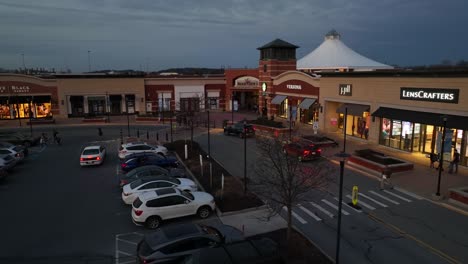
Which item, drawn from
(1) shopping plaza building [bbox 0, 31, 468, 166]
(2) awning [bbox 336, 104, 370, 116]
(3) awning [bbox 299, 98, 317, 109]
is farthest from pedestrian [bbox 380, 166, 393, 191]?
(3) awning [bbox 299, 98, 317, 109]

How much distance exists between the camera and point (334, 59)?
61281 mm

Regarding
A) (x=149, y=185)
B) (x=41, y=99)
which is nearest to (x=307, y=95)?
(x=149, y=185)

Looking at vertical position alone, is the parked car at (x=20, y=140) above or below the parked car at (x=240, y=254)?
below

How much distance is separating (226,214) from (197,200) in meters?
1.60

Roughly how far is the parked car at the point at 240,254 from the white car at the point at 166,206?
5.19m

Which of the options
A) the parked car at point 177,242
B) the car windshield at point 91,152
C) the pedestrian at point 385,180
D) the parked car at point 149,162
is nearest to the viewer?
the parked car at point 177,242

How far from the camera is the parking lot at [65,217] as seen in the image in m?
14.1

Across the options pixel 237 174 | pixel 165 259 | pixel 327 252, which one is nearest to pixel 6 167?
pixel 237 174

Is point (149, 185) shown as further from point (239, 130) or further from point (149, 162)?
point (239, 130)

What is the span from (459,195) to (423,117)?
10568 millimetres

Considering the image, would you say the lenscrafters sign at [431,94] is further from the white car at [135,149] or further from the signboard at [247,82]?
the signboard at [247,82]

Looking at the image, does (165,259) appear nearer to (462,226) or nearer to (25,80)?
(462,226)

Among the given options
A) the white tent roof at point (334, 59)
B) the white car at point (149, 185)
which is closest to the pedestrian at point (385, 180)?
the white car at point (149, 185)

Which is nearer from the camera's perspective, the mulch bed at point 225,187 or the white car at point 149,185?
the mulch bed at point 225,187
